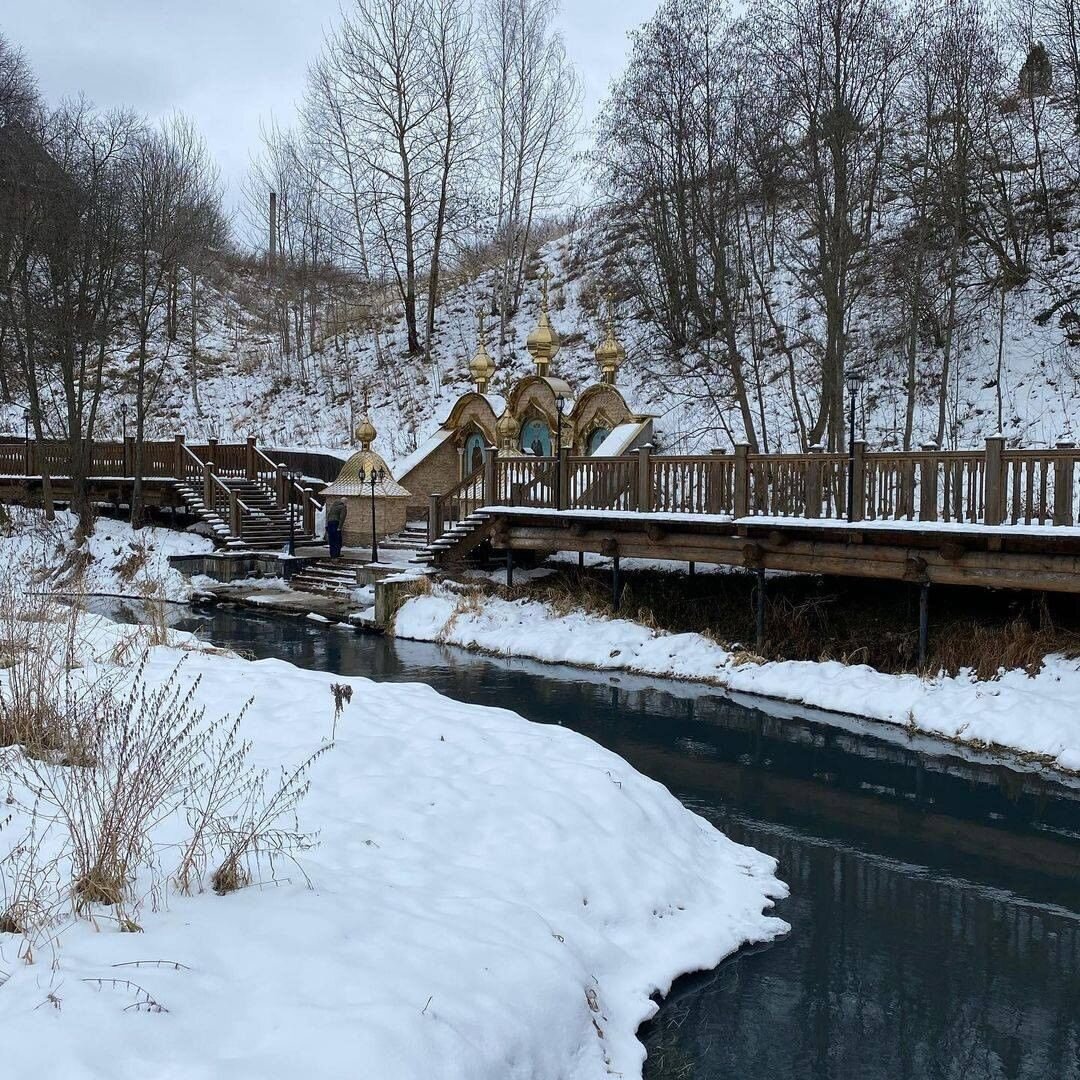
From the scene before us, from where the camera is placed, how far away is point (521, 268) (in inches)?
1592

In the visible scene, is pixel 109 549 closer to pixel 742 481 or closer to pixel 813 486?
pixel 742 481

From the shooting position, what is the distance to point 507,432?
24.7 m

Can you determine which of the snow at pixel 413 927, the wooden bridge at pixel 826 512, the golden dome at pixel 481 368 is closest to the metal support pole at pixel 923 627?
the wooden bridge at pixel 826 512

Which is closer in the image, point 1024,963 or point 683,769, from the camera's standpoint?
point 1024,963

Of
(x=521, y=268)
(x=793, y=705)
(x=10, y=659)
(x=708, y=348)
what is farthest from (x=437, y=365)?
(x=10, y=659)

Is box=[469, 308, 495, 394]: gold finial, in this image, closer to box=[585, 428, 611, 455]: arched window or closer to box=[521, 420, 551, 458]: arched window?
box=[521, 420, 551, 458]: arched window

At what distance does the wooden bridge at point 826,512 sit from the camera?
40.1 ft

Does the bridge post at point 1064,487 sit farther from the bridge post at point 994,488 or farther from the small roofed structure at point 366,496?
the small roofed structure at point 366,496

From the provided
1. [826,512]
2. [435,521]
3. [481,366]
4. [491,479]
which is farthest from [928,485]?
[481,366]

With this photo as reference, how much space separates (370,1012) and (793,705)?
1050 cm

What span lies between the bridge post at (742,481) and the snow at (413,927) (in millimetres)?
7059

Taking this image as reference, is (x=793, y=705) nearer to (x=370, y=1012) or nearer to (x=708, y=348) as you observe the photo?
(x=370, y=1012)

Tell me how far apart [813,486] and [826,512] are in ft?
1.31

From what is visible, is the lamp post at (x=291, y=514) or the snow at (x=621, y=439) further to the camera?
the lamp post at (x=291, y=514)
